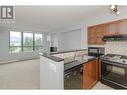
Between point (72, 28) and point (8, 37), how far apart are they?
4.36 meters

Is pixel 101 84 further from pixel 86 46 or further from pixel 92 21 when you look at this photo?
pixel 92 21

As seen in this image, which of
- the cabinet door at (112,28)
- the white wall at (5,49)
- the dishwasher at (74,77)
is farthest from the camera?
the white wall at (5,49)

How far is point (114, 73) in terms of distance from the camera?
10.1 ft

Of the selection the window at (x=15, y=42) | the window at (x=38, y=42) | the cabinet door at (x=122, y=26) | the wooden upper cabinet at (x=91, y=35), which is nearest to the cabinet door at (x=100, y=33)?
the wooden upper cabinet at (x=91, y=35)

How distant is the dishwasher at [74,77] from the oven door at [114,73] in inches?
48.0

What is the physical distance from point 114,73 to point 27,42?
7084mm

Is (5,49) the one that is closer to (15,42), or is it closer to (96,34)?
(15,42)

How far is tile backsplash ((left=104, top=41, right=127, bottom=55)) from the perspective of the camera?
3391mm

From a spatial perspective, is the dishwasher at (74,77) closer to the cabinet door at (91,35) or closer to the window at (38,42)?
the cabinet door at (91,35)

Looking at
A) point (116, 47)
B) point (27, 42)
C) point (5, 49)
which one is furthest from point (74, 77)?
point (27, 42)

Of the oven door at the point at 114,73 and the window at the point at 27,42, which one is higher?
the window at the point at 27,42

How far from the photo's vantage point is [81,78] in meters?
2.45

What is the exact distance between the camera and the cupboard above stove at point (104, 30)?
11.0 ft
